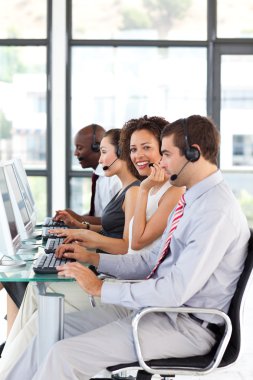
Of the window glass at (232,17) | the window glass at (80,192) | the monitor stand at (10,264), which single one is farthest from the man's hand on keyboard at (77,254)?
the window glass at (232,17)

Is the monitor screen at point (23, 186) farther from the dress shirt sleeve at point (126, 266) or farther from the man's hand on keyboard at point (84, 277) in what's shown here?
the man's hand on keyboard at point (84, 277)

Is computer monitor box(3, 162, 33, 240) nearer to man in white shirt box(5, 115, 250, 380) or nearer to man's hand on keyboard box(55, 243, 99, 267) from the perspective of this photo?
man's hand on keyboard box(55, 243, 99, 267)

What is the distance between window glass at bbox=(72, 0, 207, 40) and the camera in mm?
7109

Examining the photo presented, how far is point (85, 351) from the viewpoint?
7.41ft

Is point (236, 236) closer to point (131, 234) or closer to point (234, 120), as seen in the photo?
point (131, 234)

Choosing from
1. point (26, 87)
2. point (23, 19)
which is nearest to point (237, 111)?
point (26, 87)

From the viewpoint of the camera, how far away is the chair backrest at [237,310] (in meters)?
2.26

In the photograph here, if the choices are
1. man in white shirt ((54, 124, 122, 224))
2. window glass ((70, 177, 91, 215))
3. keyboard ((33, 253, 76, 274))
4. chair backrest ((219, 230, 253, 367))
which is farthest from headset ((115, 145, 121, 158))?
window glass ((70, 177, 91, 215))

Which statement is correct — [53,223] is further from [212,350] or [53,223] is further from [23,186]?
[212,350]

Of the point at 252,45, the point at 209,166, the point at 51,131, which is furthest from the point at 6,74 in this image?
the point at 209,166

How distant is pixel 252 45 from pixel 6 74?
2.37 metres

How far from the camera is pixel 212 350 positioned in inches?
92.4

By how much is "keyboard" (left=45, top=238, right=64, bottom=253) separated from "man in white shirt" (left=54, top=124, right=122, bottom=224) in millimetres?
994

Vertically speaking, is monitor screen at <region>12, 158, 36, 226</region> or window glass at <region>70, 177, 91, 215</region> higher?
monitor screen at <region>12, 158, 36, 226</region>
